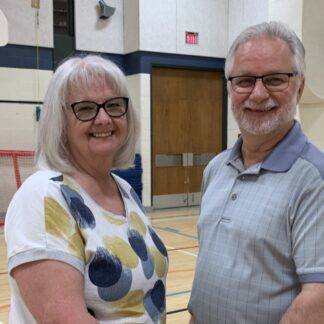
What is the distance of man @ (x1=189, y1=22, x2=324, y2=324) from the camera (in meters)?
1.26

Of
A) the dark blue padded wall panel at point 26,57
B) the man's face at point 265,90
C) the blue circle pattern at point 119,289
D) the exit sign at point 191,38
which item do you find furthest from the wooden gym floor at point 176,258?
the exit sign at point 191,38

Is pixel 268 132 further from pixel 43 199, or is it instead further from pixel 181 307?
pixel 181 307

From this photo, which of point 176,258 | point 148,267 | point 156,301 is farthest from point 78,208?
point 176,258

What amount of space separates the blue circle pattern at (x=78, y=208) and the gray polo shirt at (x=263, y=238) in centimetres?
43

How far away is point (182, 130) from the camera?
324 inches

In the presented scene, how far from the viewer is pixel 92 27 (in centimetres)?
753

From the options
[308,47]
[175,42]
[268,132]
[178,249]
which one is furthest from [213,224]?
[175,42]

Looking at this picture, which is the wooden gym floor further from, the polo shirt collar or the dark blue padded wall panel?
the dark blue padded wall panel

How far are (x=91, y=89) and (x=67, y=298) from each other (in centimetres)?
59

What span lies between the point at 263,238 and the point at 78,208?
527mm

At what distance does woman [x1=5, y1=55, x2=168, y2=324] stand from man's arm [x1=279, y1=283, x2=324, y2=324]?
0.43 metres

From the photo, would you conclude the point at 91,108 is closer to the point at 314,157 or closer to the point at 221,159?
the point at 221,159

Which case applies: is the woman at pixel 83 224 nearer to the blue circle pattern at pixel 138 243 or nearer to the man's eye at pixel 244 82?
the blue circle pattern at pixel 138 243

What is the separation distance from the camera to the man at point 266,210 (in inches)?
49.7
